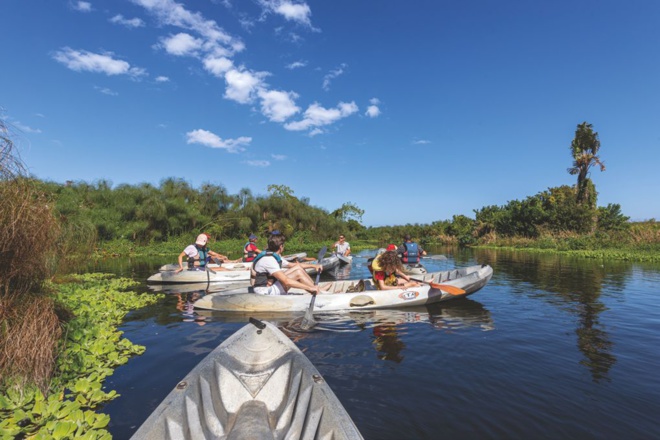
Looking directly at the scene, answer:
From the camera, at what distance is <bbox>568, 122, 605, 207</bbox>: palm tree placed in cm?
2981

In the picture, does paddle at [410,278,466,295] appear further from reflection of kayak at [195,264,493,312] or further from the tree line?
the tree line

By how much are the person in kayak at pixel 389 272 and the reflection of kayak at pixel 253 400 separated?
4462 mm

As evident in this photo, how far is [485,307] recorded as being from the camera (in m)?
8.48

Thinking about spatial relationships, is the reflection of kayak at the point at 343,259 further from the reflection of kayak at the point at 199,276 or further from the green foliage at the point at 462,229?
the green foliage at the point at 462,229

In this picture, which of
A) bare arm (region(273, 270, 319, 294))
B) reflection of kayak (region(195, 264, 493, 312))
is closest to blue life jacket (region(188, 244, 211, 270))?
reflection of kayak (region(195, 264, 493, 312))

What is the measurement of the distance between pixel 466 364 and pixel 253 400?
3.16m

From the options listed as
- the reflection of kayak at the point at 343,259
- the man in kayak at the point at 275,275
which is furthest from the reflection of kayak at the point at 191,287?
the reflection of kayak at the point at 343,259

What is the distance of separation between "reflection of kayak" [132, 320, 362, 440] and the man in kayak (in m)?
2.83

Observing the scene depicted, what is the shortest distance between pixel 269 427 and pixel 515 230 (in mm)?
36322

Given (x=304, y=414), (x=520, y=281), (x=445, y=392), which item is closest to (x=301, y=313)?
(x=445, y=392)

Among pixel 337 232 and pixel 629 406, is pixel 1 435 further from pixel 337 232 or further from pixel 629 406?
pixel 337 232

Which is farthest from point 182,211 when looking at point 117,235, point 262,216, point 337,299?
point 337,299

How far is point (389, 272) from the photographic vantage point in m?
8.14

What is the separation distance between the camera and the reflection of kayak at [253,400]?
2580 mm
